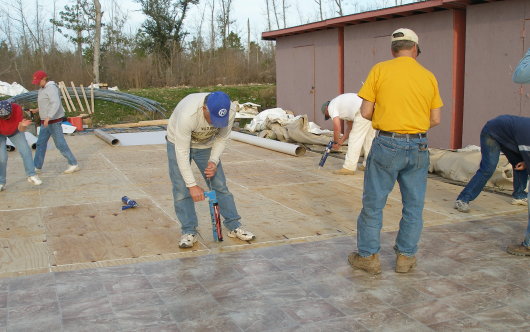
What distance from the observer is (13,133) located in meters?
8.00

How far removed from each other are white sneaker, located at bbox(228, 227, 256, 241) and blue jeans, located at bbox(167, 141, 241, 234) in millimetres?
122

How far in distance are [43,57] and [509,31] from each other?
24650mm

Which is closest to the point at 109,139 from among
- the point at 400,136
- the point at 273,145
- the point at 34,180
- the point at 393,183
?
the point at 273,145

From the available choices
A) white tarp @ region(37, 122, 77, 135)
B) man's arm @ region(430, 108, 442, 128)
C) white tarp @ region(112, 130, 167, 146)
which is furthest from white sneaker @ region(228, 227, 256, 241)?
white tarp @ region(37, 122, 77, 135)

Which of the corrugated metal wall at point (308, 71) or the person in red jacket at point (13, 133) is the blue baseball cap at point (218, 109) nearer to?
the person in red jacket at point (13, 133)

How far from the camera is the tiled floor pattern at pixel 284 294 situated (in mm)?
3543

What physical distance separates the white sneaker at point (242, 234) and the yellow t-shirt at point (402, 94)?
182cm

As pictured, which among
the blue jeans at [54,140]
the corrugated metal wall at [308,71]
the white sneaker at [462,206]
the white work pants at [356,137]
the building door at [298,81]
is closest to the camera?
the white sneaker at [462,206]

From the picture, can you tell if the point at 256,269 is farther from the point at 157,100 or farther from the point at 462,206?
the point at 157,100

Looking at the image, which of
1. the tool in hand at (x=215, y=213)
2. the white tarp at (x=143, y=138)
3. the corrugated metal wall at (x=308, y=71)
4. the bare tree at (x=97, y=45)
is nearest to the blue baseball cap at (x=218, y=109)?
the tool in hand at (x=215, y=213)

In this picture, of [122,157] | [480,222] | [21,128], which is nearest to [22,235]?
[21,128]

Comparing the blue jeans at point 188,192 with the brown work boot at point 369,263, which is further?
the blue jeans at point 188,192

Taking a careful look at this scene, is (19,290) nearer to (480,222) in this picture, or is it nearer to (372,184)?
(372,184)

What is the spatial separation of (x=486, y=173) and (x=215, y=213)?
3151mm
